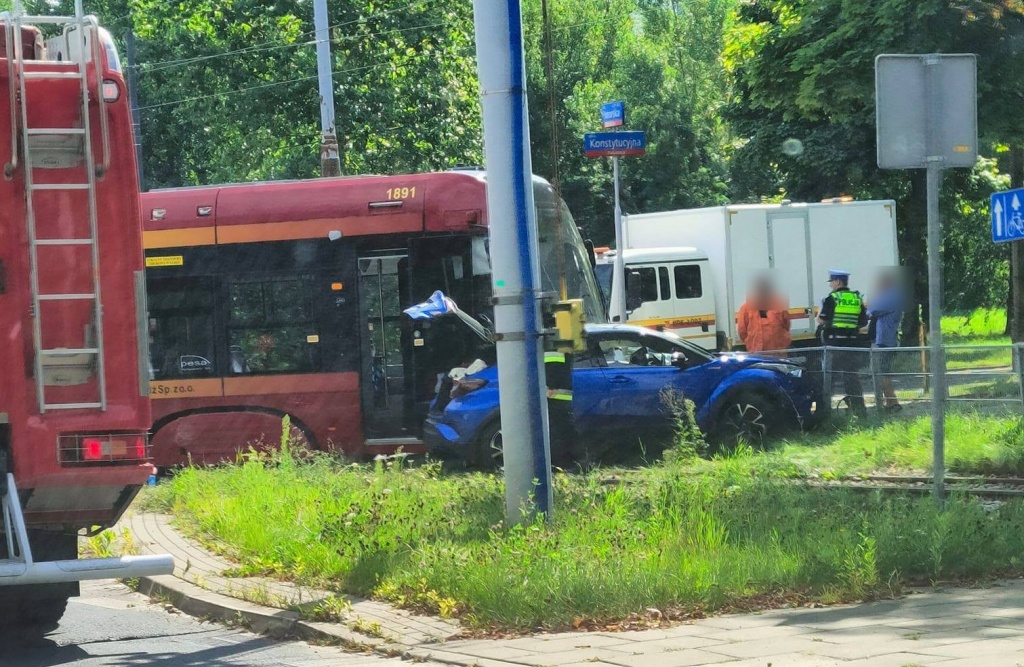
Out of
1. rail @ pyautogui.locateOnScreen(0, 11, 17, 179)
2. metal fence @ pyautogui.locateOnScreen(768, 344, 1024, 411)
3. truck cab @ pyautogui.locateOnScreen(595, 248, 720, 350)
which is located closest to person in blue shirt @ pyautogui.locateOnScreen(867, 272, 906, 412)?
metal fence @ pyautogui.locateOnScreen(768, 344, 1024, 411)

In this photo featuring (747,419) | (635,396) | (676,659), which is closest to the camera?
(676,659)

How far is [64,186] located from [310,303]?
28.3ft

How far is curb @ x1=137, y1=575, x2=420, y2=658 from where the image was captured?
23.3 feet

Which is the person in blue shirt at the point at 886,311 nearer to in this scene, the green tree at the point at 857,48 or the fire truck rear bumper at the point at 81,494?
the green tree at the point at 857,48

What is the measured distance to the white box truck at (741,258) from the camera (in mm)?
24891

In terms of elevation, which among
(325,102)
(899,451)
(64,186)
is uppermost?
(325,102)

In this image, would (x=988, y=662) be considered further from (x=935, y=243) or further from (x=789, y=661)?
(x=935, y=243)

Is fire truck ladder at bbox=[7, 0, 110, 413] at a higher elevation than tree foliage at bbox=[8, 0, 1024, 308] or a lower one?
lower

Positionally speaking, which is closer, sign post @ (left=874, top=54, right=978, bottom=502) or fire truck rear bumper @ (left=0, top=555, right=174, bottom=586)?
fire truck rear bumper @ (left=0, top=555, right=174, bottom=586)

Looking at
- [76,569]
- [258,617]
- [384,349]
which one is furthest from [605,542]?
[384,349]

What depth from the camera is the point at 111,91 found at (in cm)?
711

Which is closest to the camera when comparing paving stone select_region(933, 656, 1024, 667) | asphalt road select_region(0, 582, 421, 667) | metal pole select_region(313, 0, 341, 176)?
paving stone select_region(933, 656, 1024, 667)

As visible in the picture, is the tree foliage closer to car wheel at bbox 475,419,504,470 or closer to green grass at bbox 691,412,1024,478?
green grass at bbox 691,412,1024,478

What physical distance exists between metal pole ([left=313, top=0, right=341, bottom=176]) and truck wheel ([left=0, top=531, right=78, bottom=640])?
13.8m
